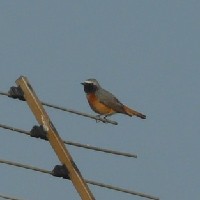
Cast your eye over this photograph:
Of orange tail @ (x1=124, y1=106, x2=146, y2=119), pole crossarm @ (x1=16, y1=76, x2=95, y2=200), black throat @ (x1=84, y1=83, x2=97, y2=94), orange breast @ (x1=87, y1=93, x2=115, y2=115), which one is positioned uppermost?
black throat @ (x1=84, y1=83, x2=97, y2=94)

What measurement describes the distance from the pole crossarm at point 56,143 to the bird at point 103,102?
27.8ft

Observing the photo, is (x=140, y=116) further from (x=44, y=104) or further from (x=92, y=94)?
(x=44, y=104)

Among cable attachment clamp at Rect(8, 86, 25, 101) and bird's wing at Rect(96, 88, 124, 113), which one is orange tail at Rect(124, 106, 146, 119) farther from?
cable attachment clamp at Rect(8, 86, 25, 101)

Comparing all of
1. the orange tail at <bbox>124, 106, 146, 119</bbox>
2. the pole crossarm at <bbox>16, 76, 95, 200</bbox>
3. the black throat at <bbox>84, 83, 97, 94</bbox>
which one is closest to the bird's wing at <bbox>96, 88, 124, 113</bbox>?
the orange tail at <bbox>124, 106, 146, 119</bbox>

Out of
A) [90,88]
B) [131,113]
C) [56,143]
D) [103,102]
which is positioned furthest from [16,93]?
[90,88]

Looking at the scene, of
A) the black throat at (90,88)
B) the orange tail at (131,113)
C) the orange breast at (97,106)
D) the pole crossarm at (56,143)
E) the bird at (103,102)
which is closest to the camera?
the pole crossarm at (56,143)

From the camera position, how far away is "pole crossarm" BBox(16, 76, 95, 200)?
771cm

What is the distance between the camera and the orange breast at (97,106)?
16.7 meters

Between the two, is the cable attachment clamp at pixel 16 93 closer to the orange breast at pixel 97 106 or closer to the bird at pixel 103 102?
the bird at pixel 103 102

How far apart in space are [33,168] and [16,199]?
1.22 feet

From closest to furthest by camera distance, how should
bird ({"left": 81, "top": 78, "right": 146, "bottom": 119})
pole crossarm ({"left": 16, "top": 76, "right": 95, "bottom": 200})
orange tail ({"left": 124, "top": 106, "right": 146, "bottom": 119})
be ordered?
1. pole crossarm ({"left": 16, "top": 76, "right": 95, "bottom": 200})
2. orange tail ({"left": 124, "top": 106, "right": 146, "bottom": 119})
3. bird ({"left": 81, "top": 78, "right": 146, "bottom": 119})

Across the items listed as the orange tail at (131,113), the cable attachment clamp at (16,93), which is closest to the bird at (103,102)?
the orange tail at (131,113)

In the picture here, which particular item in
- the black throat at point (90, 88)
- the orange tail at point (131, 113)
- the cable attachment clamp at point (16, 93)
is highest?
the black throat at point (90, 88)

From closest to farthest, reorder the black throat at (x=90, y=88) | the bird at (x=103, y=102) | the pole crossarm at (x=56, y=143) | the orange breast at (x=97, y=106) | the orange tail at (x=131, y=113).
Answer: the pole crossarm at (x=56, y=143)
the orange tail at (x=131, y=113)
the bird at (x=103, y=102)
the orange breast at (x=97, y=106)
the black throat at (x=90, y=88)
